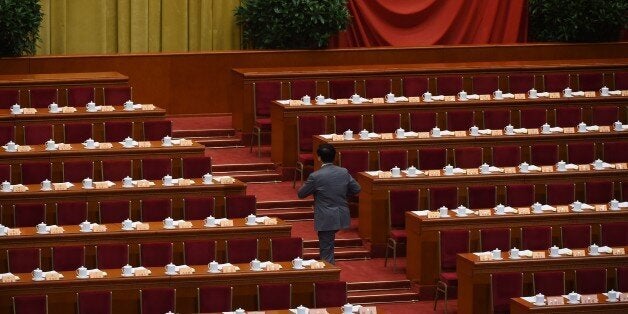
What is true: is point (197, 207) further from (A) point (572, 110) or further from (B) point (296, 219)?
(A) point (572, 110)

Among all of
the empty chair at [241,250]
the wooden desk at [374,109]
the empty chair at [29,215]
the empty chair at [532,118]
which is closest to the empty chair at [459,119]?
the wooden desk at [374,109]

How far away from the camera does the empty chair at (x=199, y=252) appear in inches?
357

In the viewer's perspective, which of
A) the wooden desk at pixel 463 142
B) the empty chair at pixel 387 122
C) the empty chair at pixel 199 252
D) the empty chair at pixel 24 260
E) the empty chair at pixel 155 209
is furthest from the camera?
the empty chair at pixel 387 122

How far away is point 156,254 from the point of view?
9000mm

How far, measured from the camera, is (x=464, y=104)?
11680mm

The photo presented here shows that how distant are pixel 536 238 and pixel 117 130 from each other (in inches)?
124

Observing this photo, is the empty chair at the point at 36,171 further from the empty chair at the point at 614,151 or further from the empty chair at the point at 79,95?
the empty chair at the point at 614,151

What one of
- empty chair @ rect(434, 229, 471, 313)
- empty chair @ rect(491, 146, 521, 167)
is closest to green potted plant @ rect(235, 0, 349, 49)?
empty chair @ rect(491, 146, 521, 167)

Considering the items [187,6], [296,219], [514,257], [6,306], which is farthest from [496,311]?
[187,6]

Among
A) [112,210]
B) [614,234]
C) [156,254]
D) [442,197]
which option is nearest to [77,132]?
[112,210]

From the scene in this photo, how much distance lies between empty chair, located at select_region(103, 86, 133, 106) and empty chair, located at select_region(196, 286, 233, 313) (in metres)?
3.30

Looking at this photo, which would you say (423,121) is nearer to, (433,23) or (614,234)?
(614,234)

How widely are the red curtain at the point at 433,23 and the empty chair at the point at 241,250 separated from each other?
4.39 meters

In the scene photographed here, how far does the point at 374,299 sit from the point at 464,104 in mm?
2799
